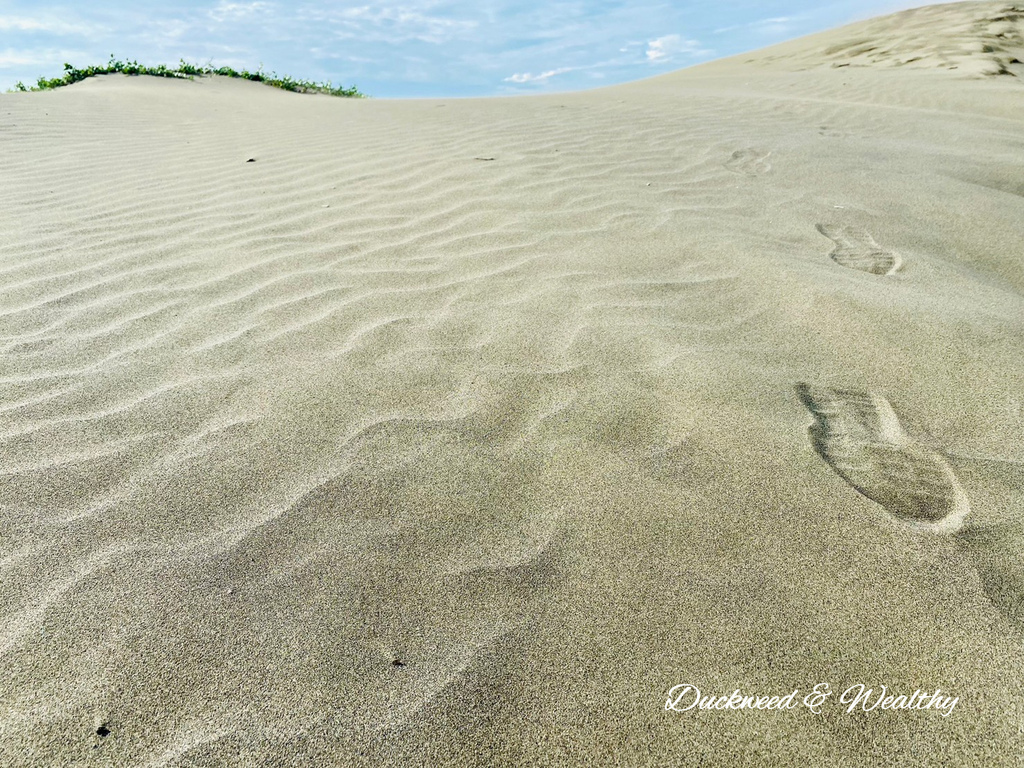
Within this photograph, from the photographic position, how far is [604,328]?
2.33m

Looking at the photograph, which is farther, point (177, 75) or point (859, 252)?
point (177, 75)

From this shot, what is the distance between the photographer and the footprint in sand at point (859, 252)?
2.98 m

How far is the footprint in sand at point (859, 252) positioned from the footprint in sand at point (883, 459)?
1.29 meters

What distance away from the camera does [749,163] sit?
468 cm

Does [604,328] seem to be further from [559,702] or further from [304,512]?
[559,702]

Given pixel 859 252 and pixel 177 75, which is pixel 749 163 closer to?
pixel 859 252

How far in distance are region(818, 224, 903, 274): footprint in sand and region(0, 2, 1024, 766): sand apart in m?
0.02

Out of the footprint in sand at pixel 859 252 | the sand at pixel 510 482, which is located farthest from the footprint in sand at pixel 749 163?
the footprint in sand at pixel 859 252

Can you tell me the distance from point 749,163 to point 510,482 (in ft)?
12.8

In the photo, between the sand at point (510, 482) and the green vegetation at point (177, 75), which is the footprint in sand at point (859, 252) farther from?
the green vegetation at point (177, 75)

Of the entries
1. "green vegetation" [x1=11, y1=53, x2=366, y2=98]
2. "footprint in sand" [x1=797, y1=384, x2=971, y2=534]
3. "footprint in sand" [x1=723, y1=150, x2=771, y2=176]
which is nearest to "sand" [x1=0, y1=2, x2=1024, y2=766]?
"footprint in sand" [x1=797, y1=384, x2=971, y2=534]

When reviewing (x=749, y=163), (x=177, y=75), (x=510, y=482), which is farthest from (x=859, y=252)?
(x=177, y=75)

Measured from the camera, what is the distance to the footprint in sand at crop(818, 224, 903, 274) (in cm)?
298

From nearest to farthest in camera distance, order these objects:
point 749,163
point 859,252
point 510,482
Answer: point 510,482
point 859,252
point 749,163
